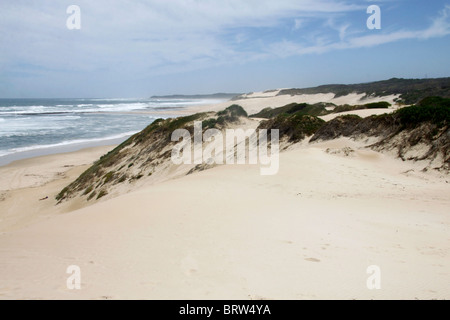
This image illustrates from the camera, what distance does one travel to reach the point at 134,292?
3.52m

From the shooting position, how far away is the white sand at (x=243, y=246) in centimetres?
371

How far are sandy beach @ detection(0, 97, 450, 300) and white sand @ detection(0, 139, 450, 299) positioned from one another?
0.07ft

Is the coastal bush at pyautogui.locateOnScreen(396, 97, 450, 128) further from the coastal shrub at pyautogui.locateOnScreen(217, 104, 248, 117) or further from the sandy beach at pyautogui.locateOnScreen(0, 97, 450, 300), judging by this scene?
the coastal shrub at pyautogui.locateOnScreen(217, 104, 248, 117)

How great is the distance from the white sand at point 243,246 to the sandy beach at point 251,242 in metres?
0.02

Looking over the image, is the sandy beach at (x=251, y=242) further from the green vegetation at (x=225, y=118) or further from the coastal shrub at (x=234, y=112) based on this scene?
the coastal shrub at (x=234, y=112)

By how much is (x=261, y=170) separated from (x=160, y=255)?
7068mm

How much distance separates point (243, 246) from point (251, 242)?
231 millimetres

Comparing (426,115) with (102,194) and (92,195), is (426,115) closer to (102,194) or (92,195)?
(102,194)

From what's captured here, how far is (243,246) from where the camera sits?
5016mm

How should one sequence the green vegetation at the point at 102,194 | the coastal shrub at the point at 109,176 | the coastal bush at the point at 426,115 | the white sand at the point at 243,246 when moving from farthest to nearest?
the coastal shrub at the point at 109,176 → the green vegetation at the point at 102,194 → the coastal bush at the point at 426,115 → the white sand at the point at 243,246

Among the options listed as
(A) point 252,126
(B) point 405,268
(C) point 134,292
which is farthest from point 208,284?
(A) point 252,126

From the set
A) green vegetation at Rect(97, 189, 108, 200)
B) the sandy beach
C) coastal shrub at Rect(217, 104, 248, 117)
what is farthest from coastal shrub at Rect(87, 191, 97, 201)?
coastal shrub at Rect(217, 104, 248, 117)

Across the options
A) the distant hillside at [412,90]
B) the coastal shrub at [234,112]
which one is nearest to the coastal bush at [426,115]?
the coastal shrub at [234,112]
